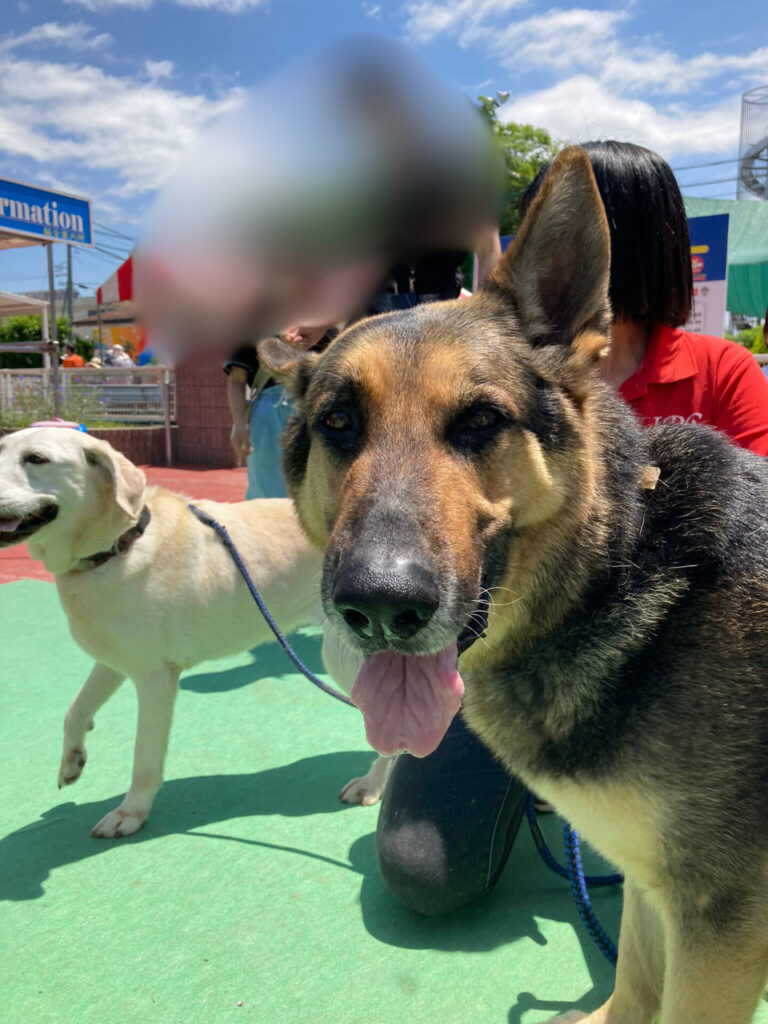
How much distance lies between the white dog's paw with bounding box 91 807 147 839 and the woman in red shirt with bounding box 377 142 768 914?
1.06 metres

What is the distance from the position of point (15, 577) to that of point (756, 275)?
60.1 feet

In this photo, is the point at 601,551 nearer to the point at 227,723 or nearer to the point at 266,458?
the point at 227,723

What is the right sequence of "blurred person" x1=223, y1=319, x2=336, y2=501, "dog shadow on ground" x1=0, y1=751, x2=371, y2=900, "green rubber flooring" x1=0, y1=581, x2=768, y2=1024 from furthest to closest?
"blurred person" x1=223, y1=319, x2=336, y2=501
"dog shadow on ground" x1=0, y1=751, x2=371, y2=900
"green rubber flooring" x1=0, y1=581, x2=768, y2=1024

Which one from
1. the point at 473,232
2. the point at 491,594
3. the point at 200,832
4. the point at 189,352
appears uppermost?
the point at 473,232

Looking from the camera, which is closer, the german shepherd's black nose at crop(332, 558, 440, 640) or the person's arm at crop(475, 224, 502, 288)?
the german shepherd's black nose at crop(332, 558, 440, 640)

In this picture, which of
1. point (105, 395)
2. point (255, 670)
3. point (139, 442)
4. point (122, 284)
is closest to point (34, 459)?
point (122, 284)

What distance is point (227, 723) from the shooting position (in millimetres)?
4055

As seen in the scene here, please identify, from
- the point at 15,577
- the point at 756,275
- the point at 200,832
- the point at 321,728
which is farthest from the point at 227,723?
the point at 756,275

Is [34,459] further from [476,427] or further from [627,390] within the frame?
[627,390]

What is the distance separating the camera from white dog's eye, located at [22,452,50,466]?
125 inches

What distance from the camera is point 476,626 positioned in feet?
5.55

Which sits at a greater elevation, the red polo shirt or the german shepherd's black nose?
the red polo shirt

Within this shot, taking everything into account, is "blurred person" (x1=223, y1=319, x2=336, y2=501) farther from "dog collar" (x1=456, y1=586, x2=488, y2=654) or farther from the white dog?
"dog collar" (x1=456, y1=586, x2=488, y2=654)

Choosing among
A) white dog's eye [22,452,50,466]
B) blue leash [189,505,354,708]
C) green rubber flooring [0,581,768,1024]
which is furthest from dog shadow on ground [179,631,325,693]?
white dog's eye [22,452,50,466]
